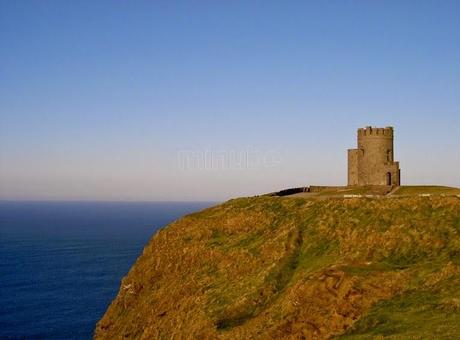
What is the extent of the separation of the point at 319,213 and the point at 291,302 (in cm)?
1340

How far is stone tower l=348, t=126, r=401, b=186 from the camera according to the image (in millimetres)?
64625

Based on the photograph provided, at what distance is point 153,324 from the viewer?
35.1 metres

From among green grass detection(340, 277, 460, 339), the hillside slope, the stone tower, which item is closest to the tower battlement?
the stone tower

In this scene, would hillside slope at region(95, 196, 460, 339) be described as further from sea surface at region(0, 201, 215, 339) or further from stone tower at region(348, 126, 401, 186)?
sea surface at region(0, 201, 215, 339)

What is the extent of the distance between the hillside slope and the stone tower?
23.9 meters

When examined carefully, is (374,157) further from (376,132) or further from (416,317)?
(416,317)

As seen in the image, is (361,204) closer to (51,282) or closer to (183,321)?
(183,321)

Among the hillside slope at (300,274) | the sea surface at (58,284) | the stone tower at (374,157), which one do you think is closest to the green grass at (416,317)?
the hillside slope at (300,274)

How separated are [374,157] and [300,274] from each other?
38.7 metres

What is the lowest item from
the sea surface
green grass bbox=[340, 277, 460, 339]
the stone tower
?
the sea surface

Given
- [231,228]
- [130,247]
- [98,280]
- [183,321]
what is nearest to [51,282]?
[98,280]

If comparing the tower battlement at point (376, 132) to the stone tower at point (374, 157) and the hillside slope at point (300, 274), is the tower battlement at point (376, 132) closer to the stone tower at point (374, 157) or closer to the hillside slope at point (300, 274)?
the stone tower at point (374, 157)

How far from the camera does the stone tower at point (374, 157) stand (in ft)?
212

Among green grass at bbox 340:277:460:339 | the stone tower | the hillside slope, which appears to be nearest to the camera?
green grass at bbox 340:277:460:339
